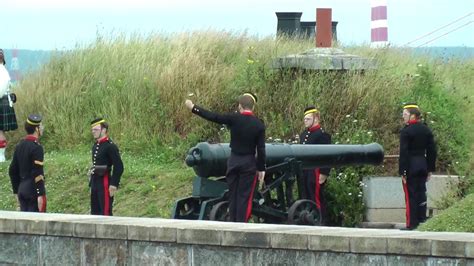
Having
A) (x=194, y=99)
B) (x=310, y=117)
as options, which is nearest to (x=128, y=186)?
(x=194, y=99)

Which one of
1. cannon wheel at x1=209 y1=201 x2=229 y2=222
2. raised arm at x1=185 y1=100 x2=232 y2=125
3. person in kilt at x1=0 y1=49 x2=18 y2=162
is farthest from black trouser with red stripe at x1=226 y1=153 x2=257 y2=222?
person in kilt at x1=0 y1=49 x2=18 y2=162

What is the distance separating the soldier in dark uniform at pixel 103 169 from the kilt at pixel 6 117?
5.61 meters

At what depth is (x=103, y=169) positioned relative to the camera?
57.0 feet

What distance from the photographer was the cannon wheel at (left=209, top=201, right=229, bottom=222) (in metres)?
16.3

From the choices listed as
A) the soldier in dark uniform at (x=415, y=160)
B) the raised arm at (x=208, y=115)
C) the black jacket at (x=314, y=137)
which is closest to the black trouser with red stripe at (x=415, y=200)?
the soldier in dark uniform at (x=415, y=160)

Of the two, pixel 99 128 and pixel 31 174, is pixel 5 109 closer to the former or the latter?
pixel 31 174

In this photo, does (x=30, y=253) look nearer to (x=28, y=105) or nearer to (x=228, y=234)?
(x=228, y=234)

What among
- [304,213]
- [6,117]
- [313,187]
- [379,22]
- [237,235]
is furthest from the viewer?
[379,22]

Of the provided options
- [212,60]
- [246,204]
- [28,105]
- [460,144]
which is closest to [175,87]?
[212,60]

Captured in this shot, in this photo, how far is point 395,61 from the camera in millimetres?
24438

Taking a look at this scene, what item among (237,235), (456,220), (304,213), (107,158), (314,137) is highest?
(314,137)

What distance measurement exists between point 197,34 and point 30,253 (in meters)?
12.4

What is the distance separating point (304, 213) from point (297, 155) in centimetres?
65

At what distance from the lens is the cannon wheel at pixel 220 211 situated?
642 inches
